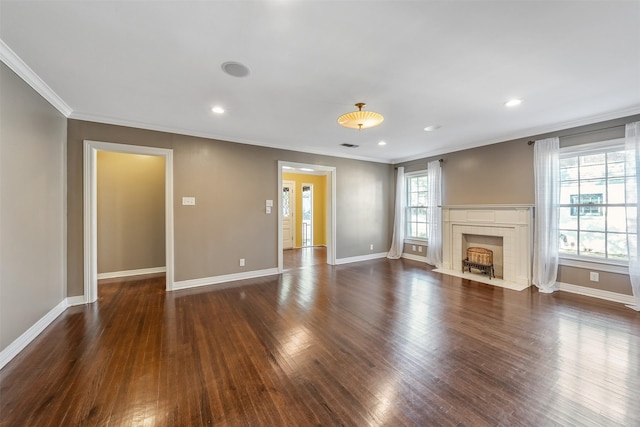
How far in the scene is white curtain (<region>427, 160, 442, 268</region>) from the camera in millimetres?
5543

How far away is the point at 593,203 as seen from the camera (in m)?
3.73

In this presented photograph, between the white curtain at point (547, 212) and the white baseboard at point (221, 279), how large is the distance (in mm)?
4582

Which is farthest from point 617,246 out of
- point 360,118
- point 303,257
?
point 303,257

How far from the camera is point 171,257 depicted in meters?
3.98

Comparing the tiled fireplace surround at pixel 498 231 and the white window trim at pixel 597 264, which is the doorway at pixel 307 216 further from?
the white window trim at pixel 597 264

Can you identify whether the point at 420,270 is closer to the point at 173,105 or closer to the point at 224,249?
the point at 224,249

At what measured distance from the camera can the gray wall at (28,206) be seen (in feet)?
6.93

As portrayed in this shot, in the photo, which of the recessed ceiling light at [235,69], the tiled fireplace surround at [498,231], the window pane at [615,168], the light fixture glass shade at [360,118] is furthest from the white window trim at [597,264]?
the recessed ceiling light at [235,69]

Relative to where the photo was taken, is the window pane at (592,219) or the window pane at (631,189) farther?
the window pane at (592,219)

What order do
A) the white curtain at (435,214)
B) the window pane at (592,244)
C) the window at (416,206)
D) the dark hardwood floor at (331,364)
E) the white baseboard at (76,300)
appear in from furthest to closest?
1. the window at (416,206)
2. the white curtain at (435,214)
3. the window pane at (592,244)
4. the white baseboard at (76,300)
5. the dark hardwood floor at (331,364)

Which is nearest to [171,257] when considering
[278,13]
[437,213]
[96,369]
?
[96,369]

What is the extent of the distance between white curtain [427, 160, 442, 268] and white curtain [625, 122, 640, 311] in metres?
2.66

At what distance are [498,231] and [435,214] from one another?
1.29 meters

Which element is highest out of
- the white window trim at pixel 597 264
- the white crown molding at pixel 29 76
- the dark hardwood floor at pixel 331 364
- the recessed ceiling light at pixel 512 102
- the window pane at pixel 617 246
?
the recessed ceiling light at pixel 512 102
